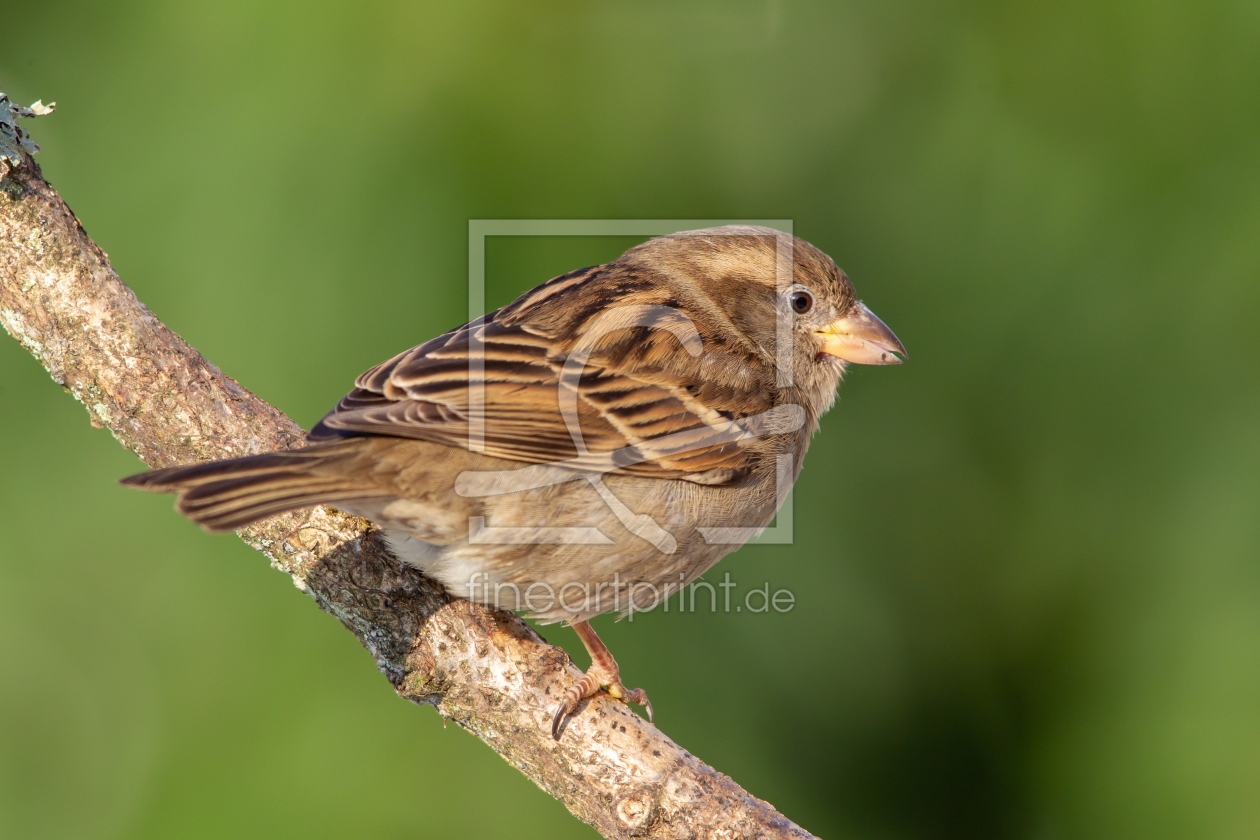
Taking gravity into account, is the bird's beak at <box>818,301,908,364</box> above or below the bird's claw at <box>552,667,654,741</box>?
above

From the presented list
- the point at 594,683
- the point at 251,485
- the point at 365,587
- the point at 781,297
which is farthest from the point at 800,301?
the point at 251,485

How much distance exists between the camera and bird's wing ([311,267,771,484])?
2.58m

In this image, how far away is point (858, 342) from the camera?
3494 mm

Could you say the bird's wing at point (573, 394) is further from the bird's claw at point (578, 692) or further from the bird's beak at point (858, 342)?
the bird's claw at point (578, 692)

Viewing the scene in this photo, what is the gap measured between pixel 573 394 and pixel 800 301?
108cm

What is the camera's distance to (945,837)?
3818 millimetres

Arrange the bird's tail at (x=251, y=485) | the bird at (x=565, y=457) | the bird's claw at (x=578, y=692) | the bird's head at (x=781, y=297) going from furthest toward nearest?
the bird's head at (x=781, y=297), the bird's claw at (x=578, y=692), the bird at (x=565, y=457), the bird's tail at (x=251, y=485)

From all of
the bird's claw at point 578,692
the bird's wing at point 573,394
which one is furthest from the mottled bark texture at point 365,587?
the bird's wing at point 573,394

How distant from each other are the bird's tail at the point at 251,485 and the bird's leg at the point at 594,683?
0.78 m

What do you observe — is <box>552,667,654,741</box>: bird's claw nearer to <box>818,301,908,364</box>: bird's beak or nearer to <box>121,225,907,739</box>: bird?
<box>121,225,907,739</box>: bird

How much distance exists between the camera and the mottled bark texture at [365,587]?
2574 millimetres

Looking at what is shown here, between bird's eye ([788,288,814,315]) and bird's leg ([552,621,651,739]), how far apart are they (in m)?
1.28

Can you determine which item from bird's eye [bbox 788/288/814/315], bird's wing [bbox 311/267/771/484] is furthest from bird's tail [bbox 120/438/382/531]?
bird's eye [bbox 788/288/814/315]

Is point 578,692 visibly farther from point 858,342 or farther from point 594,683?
point 858,342
